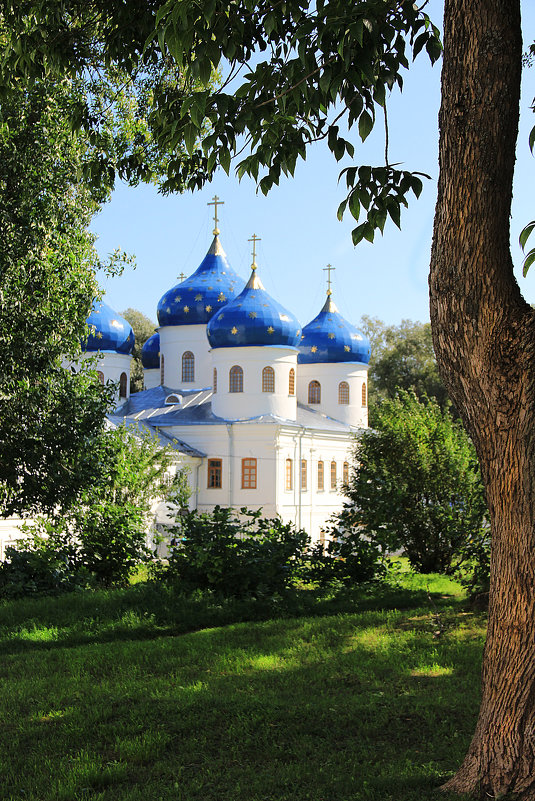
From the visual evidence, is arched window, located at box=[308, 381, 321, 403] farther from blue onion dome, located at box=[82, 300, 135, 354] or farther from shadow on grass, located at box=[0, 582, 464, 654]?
shadow on grass, located at box=[0, 582, 464, 654]

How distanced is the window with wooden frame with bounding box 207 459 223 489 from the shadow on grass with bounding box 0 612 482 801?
25.6m

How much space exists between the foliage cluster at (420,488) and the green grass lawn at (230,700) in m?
3.39

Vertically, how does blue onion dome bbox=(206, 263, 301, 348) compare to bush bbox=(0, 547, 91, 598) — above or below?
above

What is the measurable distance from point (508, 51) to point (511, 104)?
247 millimetres

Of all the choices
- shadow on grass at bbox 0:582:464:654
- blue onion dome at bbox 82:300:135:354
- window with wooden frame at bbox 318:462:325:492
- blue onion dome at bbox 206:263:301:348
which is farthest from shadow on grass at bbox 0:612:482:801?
blue onion dome at bbox 82:300:135:354

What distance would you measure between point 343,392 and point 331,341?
8.36 ft

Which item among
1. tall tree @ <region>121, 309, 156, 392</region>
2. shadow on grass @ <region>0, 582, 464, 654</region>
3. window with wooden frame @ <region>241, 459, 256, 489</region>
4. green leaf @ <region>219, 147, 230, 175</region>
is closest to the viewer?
green leaf @ <region>219, 147, 230, 175</region>

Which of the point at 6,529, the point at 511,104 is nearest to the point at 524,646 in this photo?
the point at 511,104

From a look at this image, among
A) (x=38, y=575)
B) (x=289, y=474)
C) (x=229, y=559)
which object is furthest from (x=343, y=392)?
(x=229, y=559)

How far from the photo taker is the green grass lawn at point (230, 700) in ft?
13.4

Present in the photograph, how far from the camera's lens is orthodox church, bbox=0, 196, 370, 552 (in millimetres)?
32375

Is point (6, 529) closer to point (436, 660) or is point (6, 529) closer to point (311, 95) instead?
point (436, 660)

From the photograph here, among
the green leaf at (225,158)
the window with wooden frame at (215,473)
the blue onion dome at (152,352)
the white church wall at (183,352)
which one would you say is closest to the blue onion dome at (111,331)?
the white church wall at (183,352)

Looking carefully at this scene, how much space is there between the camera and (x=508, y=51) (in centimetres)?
375
